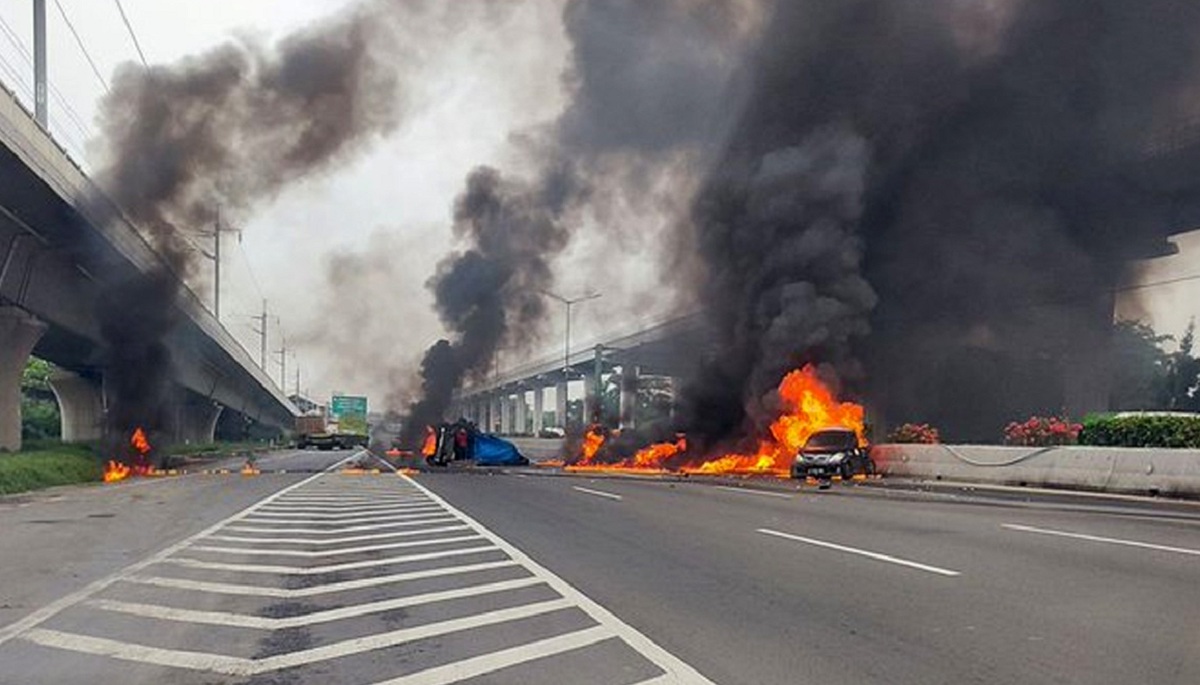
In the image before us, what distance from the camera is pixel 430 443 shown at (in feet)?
160

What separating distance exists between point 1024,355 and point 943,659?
40.1 m

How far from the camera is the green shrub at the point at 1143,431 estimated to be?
2484 centimetres

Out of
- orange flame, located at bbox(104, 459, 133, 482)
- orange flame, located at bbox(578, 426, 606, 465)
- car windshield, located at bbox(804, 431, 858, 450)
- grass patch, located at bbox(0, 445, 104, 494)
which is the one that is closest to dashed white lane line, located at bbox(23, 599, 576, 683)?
grass patch, located at bbox(0, 445, 104, 494)

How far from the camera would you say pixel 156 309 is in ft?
117

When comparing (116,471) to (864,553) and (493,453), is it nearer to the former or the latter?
(493,453)

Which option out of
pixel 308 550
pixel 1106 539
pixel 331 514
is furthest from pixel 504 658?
pixel 331 514

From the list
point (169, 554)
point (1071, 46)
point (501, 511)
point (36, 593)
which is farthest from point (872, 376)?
point (36, 593)

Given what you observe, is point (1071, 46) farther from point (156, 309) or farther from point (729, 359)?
point (156, 309)

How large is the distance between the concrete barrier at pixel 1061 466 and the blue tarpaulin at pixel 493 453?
730 inches

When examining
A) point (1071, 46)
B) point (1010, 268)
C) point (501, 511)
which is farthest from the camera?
point (1010, 268)

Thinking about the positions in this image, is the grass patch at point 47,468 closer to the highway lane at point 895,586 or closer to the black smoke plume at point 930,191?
the highway lane at point 895,586

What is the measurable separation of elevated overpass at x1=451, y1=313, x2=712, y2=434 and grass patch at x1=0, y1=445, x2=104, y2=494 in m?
24.8

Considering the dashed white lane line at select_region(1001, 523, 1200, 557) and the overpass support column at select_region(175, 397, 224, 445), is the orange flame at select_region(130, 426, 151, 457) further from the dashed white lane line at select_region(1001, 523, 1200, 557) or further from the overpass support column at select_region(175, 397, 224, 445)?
the overpass support column at select_region(175, 397, 224, 445)

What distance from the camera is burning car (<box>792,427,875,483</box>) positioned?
2994 centimetres
